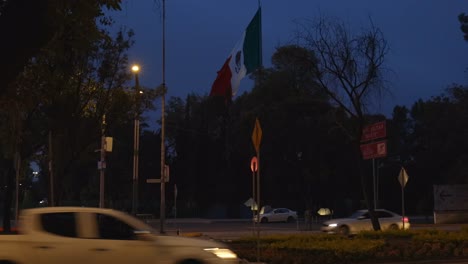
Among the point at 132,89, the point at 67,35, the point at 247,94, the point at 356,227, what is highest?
the point at 247,94

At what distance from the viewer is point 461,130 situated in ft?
193

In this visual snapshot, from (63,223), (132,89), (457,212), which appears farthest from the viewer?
(457,212)

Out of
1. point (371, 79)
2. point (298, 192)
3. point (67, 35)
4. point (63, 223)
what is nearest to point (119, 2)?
point (67, 35)

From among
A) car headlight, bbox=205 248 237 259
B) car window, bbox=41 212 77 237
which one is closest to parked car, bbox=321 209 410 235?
car headlight, bbox=205 248 237 259

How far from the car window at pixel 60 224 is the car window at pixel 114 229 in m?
0.43

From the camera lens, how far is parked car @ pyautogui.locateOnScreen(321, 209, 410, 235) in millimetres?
32812

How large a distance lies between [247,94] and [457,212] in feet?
77.4

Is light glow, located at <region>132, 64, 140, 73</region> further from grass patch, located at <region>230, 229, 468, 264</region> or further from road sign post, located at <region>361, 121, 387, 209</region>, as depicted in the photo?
road sign post, located at <region>361, 121, 387, 209</region>

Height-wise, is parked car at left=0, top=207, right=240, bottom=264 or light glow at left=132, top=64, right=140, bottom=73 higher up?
light glow at left=132, top=64, right=140, bottom=73

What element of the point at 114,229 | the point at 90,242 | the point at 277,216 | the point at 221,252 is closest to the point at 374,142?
the point at 221,252

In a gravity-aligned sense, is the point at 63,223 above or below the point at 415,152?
below

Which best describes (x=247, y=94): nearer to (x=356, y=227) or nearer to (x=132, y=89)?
(x=356, y=227)

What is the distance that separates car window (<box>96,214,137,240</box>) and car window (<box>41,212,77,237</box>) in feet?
1.42

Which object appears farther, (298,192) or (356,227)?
(298,192)
